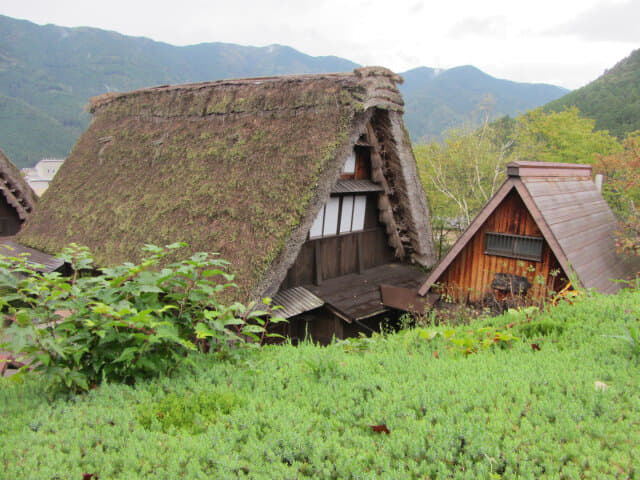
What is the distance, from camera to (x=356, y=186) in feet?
32.7

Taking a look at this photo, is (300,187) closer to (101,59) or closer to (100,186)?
(100,186)

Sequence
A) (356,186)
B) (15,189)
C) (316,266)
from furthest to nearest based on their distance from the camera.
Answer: (15,189), (356,186), (316,266)

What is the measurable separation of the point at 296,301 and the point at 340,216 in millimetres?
2462

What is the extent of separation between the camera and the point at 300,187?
7.76 m

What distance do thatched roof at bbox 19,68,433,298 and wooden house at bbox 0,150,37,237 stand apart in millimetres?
3333

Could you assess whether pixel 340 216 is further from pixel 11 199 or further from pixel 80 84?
pixel 80 84

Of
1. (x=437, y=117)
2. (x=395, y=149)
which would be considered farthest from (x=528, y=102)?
(x=395, y=149)

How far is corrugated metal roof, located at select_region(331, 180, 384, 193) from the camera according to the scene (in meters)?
9.49

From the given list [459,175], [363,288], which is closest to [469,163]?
[459,175]

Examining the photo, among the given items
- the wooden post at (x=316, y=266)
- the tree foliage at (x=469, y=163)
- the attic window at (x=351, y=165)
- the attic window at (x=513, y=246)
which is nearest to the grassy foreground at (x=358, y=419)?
the attic window at (x=513, y=246)

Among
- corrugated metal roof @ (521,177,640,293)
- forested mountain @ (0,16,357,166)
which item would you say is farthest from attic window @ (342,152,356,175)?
forested mountain @ (0,16,357,166)

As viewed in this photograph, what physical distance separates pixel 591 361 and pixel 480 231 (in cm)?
514

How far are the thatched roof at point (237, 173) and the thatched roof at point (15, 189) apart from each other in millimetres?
3250

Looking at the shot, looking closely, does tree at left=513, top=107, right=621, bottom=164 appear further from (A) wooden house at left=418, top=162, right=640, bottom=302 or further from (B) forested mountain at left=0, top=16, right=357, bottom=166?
(B) forested mountain at left=0, top=16, right=357, bottom=166
